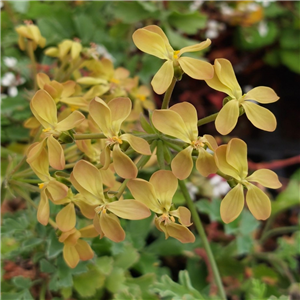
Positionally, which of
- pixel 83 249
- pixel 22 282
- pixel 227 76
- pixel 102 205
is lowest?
pixel 22 282

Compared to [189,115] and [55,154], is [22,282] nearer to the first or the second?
[55,154]

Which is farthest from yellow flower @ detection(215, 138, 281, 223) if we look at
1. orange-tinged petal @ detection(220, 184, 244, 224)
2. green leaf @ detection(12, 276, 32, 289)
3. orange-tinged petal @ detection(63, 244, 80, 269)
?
green leaf @ detection(12, 276, 32, 289)

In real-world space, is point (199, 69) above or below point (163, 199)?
above

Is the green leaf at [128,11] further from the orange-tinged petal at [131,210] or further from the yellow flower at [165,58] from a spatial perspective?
the orange-tinged petal at [131,210]

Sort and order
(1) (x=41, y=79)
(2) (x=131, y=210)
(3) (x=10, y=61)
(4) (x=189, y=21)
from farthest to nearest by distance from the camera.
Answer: (4) (x=189, y=21)
(3) (x=10, y=61)
(1) (x=41, y=79)
(2) (x=131, y=210)

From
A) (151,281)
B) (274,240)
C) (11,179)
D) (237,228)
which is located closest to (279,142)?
(274,240)

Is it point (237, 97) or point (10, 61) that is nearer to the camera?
point (237, 97)

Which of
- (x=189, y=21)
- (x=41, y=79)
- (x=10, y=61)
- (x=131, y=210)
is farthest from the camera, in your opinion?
(x=189, y=21)

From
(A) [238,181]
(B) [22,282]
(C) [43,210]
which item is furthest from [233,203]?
(B) [22,282]
